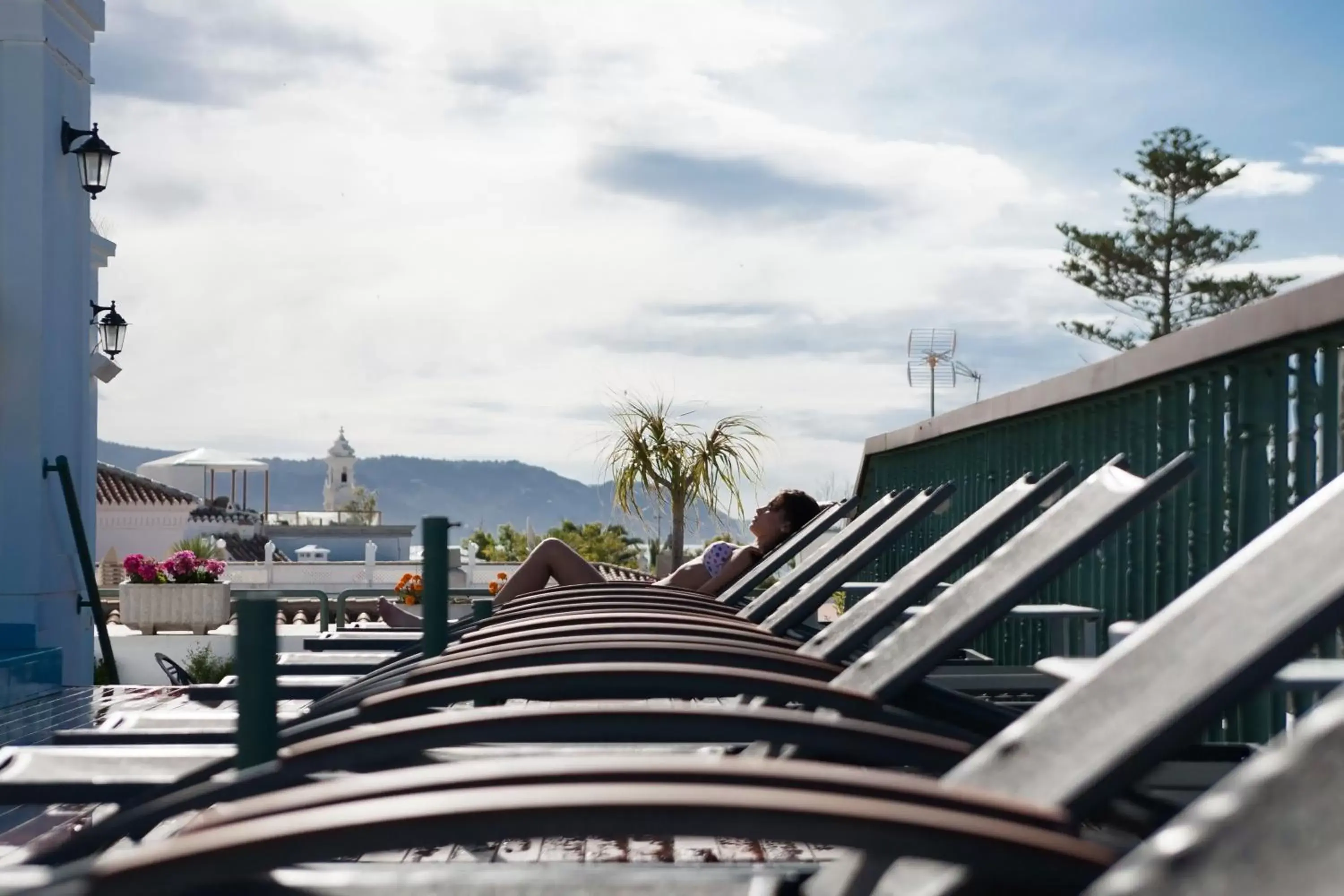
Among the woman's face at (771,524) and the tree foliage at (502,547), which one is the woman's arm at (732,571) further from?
the tree foliage at (502,547)

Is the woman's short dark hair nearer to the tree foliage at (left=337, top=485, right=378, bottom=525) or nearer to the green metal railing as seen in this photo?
the green metal railing

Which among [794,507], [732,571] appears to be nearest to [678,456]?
[794,507]

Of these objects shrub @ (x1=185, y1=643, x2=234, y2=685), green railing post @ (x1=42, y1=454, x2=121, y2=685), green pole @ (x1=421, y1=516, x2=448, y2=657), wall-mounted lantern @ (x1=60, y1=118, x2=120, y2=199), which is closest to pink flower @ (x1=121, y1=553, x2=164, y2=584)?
shrub @ (x1=185, y1=643, x2=234, y2=685)

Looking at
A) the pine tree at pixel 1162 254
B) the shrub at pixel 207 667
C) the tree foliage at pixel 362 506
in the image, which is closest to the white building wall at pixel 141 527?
the pine tree at pixel 1162 254

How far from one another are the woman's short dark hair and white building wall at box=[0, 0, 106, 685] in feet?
18.0

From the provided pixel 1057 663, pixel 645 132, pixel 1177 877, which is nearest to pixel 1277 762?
pixel 1177 877

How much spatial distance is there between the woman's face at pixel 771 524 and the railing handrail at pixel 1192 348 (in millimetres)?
1099

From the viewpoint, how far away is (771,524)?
636 cm

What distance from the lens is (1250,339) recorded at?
2.84 metres

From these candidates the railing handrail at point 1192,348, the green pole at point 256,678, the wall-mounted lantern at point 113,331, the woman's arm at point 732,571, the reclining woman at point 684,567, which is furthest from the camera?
the wall-mounted lantern at point 113,331

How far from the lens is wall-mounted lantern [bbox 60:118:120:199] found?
960cm

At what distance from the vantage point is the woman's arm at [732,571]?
5.72 m

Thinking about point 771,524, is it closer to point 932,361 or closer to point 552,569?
point 552,569

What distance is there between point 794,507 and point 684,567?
61 centimetres
